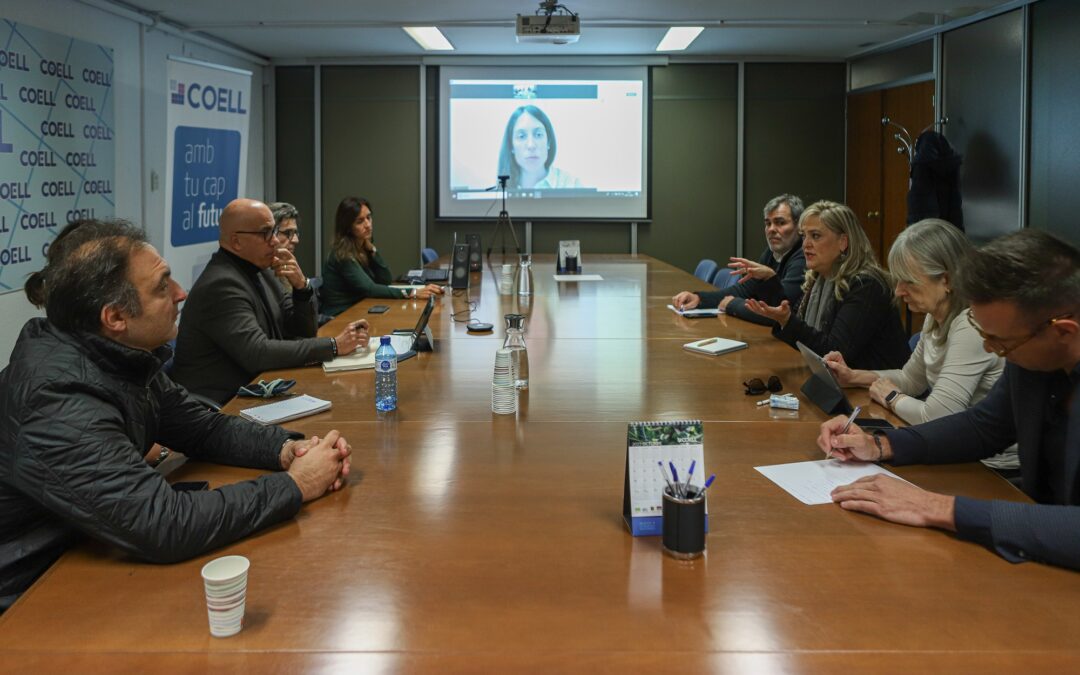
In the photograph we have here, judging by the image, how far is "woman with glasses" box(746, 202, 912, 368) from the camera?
3244 mm

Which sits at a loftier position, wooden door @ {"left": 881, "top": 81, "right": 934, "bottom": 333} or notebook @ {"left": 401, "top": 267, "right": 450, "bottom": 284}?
wooden door @ {"left": 881, "top": 81, "right": 934, "bottom": 333}

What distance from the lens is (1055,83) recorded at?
5.67 meters

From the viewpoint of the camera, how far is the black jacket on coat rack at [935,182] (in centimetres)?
637

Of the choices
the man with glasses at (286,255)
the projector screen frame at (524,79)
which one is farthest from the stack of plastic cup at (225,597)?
the projector screen frame at (524,79)

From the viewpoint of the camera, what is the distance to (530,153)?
348 inches

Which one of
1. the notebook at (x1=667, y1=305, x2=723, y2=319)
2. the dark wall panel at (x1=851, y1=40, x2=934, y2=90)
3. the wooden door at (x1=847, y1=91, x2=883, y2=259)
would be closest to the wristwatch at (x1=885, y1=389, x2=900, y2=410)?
the notebook at (x1=667, y1=305, x2=723, y2=319)

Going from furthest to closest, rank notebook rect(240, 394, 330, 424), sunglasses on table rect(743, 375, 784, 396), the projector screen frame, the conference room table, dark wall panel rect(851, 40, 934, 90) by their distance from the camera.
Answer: the projector screen frame < dark wall panel rect(851, 40, 934, 90) < sunglasses on table rect(743, 375, 784, 396) < notebook rect(240, 394, 330, 424) < the conference room table

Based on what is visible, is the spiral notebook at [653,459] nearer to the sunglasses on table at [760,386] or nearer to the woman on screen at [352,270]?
the sunglasses on table at [760,386]

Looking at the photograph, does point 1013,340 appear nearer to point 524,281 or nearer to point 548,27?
point 524,281

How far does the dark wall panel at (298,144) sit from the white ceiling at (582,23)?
361 millimetres

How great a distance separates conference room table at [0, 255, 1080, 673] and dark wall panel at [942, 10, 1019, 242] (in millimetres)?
4865

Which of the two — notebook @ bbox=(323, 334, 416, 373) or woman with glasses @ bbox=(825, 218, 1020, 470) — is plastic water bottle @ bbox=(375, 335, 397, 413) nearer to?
notebook @ bbox=(323, 334, 416, 373)

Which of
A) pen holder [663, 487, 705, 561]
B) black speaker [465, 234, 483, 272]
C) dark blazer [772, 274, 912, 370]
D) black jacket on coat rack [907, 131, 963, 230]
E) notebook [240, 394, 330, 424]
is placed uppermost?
black jacket on coat rack [907, 131, 963, 230]

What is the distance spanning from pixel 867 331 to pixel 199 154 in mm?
4845
